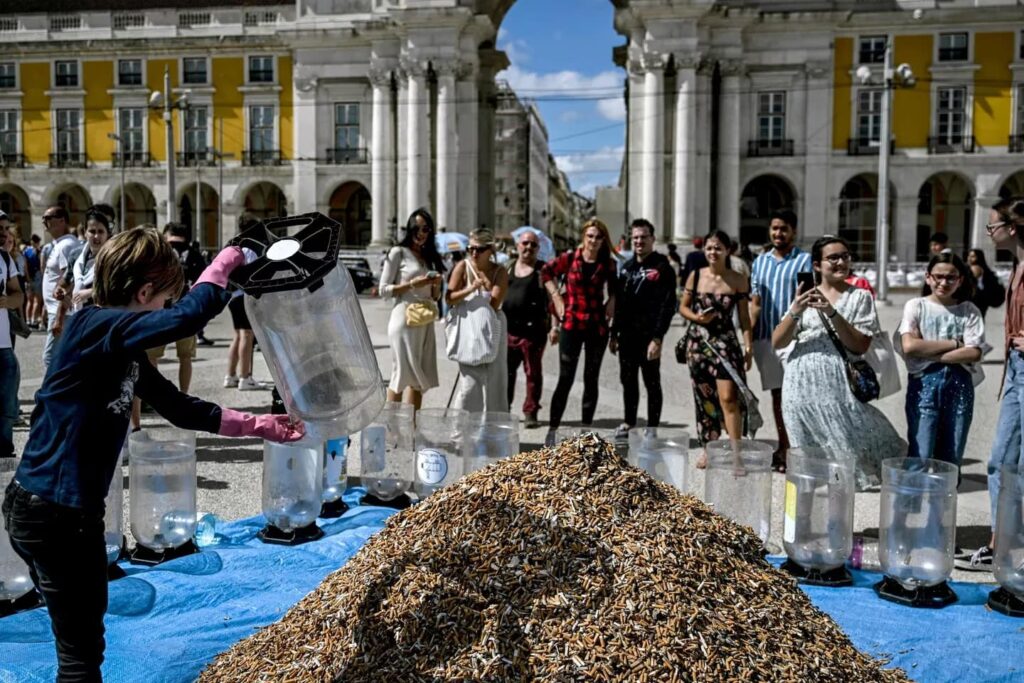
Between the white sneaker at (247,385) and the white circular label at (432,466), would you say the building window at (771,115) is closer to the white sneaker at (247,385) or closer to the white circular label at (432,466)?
the white sneaker at (247,385)

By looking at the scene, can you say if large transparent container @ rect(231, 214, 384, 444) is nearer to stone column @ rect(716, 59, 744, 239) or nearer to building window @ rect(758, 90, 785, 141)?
stone column @ rect(716, 59, 744, 239)

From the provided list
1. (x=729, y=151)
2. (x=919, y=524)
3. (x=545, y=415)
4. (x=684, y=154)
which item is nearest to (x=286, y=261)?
(x=919, y=524)

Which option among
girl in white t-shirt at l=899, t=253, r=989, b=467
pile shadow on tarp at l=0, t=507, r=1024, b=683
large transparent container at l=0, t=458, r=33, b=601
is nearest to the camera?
pile shadow on tarp at l=0, t=507, r=1024, b=683

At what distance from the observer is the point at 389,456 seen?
19.8 feet

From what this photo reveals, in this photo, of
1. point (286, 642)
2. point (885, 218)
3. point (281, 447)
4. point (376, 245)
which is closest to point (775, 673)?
point (286, 642)

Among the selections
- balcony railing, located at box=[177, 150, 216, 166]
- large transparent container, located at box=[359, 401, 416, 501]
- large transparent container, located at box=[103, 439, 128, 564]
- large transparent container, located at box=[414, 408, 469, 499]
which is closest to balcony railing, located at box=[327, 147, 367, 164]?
balcony railing, located at box=[177, 150, 216, 166]

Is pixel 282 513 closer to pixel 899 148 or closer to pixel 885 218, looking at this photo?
pixel 885 218

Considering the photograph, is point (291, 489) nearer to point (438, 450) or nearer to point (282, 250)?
point (438, 450)

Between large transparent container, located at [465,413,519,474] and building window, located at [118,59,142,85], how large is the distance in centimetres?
4986

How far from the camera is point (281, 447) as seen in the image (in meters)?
5.14

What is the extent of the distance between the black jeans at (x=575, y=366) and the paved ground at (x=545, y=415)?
0.41 m

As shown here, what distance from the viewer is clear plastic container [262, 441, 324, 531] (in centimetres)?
526

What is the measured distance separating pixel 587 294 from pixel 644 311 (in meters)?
0.55

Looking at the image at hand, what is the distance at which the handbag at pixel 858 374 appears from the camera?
6.06 meters
